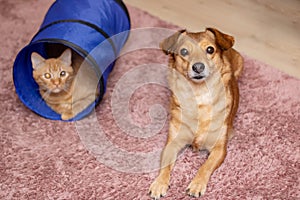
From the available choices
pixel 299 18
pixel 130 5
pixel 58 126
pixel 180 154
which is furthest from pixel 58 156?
pixel 299 18

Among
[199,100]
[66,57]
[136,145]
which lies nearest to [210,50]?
[199,100]

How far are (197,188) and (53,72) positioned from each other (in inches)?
33.6

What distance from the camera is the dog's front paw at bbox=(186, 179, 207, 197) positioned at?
1.95 m

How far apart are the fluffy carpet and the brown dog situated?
0.05m

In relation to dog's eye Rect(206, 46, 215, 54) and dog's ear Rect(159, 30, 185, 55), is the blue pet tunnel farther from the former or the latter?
dog's eye Rect(206, 46, 215, 54)

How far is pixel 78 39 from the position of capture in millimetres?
2225

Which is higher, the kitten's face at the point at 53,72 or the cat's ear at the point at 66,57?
the cat's ear at the point at 66,57

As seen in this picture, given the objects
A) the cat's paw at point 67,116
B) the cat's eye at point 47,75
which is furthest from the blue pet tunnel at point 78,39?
the cat's eye at point 47,75

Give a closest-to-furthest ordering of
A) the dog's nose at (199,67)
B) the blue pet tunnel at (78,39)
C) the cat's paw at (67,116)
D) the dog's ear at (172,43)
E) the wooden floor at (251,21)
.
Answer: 1. the dog's nose at (199,67)
2. the dog's ear at (172,43)
3. the blue pet tunnel at (78,39)
4. the cat's paw at (67,116)
5. the wooden floor at (251,21)

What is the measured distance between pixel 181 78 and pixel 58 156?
2.08ft

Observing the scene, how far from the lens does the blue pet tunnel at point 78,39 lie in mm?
2223

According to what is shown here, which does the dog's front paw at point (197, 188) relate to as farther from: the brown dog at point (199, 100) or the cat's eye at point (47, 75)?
the cat's eye at point (47, 75)

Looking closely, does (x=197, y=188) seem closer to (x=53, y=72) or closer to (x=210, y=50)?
(x=210, y=50)

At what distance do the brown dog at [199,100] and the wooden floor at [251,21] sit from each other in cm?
71
